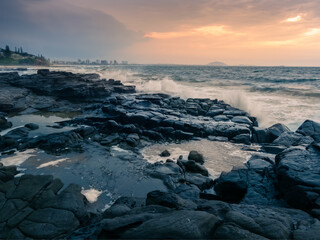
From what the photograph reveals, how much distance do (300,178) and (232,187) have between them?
1.65m

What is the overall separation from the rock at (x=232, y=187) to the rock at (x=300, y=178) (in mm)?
946

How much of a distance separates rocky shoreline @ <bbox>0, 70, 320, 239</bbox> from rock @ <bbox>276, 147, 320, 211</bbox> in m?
0.02

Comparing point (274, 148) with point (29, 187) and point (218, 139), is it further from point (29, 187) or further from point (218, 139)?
point (29, 187)

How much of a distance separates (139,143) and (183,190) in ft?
15.2

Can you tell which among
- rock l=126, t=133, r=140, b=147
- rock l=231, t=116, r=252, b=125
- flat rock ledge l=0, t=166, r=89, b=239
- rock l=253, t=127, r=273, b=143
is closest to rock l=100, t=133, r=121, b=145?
rock l=126, t=133, r=140, b=147

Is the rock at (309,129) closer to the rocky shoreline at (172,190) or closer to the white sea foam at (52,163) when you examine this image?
the rocky shoreline at (172,190)

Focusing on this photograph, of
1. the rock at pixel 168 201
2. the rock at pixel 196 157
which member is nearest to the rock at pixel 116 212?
the rock at pixel 168 201

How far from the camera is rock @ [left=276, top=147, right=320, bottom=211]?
439cm

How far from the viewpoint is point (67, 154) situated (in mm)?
8039

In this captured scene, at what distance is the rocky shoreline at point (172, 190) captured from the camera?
124 inches

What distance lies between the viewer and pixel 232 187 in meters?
5.52

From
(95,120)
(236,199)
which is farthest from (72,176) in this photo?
(95,120)

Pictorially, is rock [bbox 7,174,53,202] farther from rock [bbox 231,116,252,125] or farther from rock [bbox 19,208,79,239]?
rock [bbox 231,116,252,125]

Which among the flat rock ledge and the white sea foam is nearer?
the flat rock ledge
